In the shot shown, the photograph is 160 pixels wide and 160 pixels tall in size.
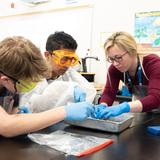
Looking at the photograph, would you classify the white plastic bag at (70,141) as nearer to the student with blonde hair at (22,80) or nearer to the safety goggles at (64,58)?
the student with blonde hair at (22,80)

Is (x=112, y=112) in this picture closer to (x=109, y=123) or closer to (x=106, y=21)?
(x=109, y=123)

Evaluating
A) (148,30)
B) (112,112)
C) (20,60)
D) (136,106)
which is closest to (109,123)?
(112,112)

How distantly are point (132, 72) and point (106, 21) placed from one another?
1.36 metres

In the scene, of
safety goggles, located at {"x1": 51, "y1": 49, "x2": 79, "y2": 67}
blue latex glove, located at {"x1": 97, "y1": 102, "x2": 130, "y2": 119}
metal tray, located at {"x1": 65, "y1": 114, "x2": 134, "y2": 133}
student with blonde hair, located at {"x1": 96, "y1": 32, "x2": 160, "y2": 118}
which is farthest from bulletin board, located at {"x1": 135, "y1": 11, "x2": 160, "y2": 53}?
metal tray, located at {"x1": 65, "y1": 114, "x2": 134, "y2": 133}

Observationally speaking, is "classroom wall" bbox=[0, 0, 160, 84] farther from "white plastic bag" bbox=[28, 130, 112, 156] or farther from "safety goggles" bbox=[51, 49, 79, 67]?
"white plastic bag" bbox=[28, 130, 112, 156]

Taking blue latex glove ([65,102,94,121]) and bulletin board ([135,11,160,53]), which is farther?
bulletin board ([135,11,160,53])

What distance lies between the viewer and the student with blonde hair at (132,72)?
141 cm

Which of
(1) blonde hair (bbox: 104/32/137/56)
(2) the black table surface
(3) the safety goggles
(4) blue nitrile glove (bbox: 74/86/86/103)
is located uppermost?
(1) blonde hair (bbox: 104/32/137/56)

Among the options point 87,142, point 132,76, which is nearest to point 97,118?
point 87,142

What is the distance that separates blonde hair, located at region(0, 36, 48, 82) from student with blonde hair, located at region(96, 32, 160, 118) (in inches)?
20.1

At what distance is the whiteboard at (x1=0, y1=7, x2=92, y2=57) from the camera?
118 inches

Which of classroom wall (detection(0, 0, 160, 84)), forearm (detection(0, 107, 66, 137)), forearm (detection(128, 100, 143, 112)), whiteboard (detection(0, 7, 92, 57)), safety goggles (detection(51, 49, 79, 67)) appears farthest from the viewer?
whiteboard (detection(0, 7, 92, 57))

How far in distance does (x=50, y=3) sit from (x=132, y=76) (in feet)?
6.26

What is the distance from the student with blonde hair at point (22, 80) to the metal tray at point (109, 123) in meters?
0.08
